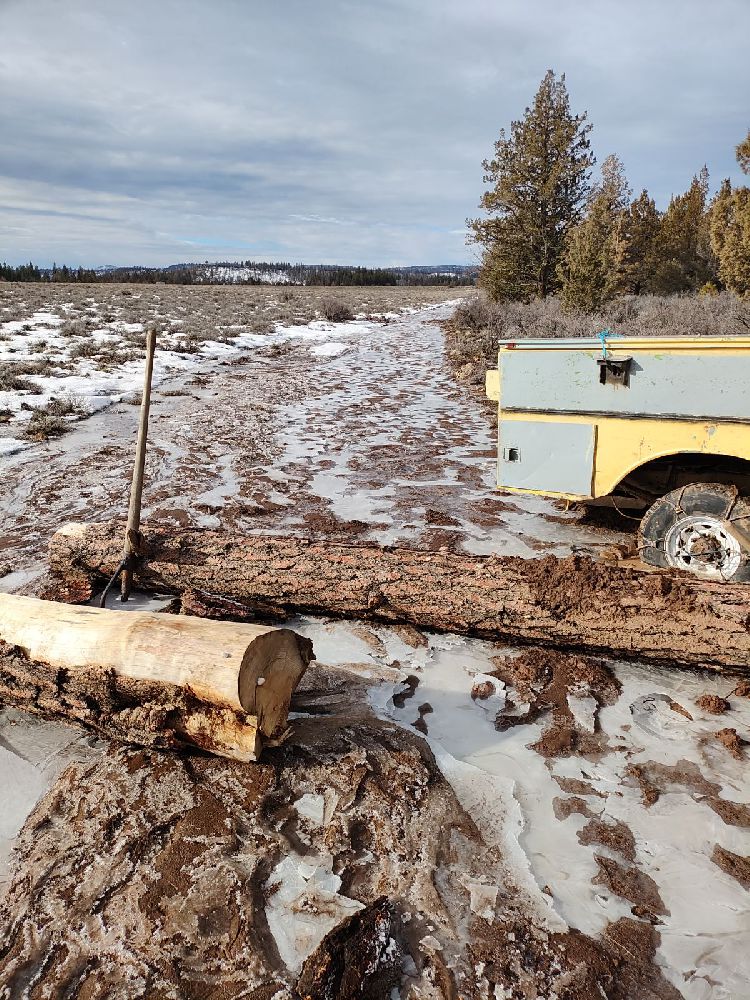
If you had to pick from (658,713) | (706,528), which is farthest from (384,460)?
(658,713)

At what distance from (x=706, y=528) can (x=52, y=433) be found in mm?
8592

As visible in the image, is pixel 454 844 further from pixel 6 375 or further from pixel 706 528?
pixel 6 375

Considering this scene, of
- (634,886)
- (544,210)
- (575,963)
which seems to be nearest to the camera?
(575,963)

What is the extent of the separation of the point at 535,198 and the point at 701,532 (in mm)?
20610

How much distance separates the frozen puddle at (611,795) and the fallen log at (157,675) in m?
0.83

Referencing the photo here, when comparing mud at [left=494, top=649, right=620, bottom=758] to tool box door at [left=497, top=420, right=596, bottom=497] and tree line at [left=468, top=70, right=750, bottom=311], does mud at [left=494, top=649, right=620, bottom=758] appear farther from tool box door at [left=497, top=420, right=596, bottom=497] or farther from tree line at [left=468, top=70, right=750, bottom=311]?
tree line at [left=468, top=70, right=750, bottom=311]

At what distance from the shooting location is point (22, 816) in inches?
107

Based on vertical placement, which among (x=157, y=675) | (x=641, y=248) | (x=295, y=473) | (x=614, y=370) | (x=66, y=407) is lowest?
(x=157, y=675)

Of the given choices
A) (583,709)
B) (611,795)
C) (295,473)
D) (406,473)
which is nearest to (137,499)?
(583,709)

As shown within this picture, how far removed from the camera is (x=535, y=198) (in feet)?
70.6

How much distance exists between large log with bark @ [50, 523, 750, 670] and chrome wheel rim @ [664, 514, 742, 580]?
39 centimetres

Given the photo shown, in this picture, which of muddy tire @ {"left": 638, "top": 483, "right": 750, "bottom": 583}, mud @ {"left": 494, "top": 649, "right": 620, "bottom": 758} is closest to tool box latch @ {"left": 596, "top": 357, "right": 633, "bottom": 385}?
muddy tire @ {"left": 638, "top": 483, "right": 750, "bottom": 583}

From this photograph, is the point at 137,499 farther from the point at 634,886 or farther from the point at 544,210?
the point at 544,210

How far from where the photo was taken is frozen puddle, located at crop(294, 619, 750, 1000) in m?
2.29
